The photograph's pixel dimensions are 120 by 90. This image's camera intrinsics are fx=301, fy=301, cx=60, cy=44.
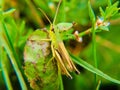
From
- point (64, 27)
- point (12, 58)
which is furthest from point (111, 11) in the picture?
point (12, 58)

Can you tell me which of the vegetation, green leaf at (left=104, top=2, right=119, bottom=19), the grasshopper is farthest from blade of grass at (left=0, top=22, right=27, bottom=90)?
green leaf at (left=104, top=2, right=119, bottom=19)

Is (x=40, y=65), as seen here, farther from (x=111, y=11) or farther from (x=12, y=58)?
(x=111, y=11)

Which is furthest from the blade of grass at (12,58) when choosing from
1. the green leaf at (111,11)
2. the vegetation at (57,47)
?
the green leaf at (111,11)

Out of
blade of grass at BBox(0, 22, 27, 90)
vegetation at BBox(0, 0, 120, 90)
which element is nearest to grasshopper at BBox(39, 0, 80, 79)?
vegetation at BBox(0, 0, 120, 90)

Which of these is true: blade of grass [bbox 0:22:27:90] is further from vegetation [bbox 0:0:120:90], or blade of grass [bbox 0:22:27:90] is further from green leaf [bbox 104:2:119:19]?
green leaf [bbox 104:2:119:19]

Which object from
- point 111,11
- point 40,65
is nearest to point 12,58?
point 40,65

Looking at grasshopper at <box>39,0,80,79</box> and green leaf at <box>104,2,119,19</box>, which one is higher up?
green leaf at <box>104,2,119,19</box>

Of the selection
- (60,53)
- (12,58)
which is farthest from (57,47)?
(12,58)

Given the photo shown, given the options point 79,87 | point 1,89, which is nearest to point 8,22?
point 1,89

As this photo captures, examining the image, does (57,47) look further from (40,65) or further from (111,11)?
(111,11)
